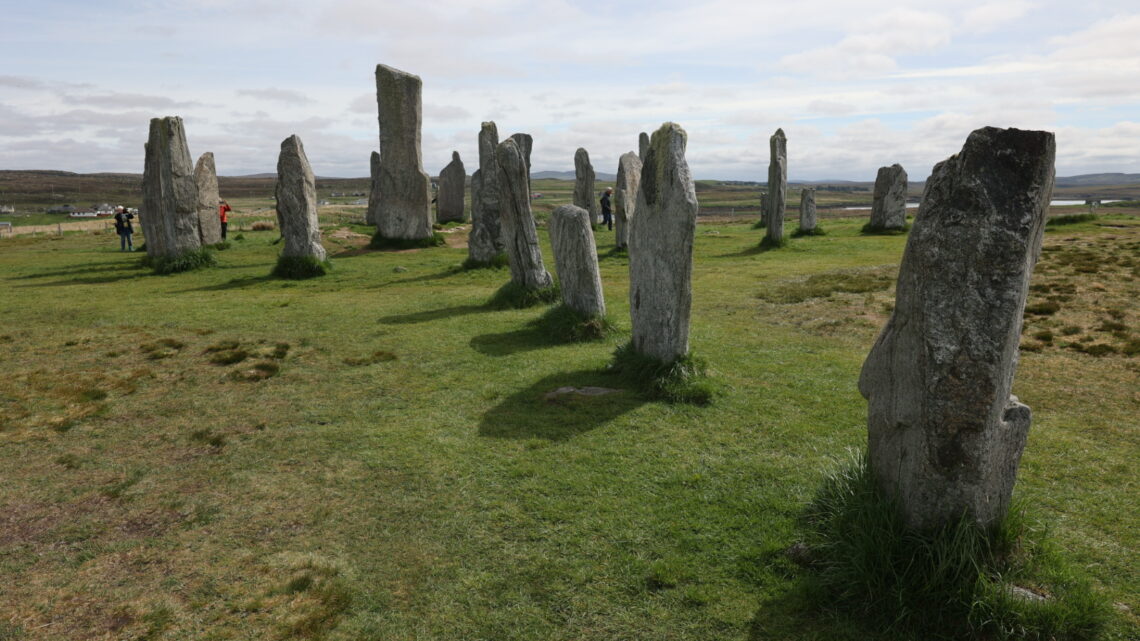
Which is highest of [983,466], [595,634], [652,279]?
[652,279]

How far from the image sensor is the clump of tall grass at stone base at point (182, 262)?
1998 centimetres

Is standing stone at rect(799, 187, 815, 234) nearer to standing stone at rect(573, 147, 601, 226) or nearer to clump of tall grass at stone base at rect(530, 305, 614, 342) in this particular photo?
A: standing stone at rect(573, 147, 601, 226)

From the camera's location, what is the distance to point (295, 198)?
1853 centimetres

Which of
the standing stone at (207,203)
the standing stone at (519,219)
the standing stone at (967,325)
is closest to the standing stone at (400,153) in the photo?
the standing stone at (207,203)

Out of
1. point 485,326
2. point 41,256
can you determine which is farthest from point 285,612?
point 41,256

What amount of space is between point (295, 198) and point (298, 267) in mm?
1896

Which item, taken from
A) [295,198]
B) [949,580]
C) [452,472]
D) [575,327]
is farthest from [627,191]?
[949,580]

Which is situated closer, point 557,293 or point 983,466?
point 983,466

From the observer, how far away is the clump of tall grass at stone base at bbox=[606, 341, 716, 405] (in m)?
8.30

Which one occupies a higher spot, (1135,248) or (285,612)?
(1135,248)

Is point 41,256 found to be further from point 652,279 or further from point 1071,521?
point 1071,521

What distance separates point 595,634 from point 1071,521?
393cm

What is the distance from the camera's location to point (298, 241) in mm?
19078

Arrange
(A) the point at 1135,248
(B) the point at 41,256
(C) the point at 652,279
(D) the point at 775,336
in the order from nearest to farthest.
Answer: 1. (C) the point at 652,279
2. (D) the point at 775,336
3. (A) the point at 1135,248
4. (B) the point at 41,256
